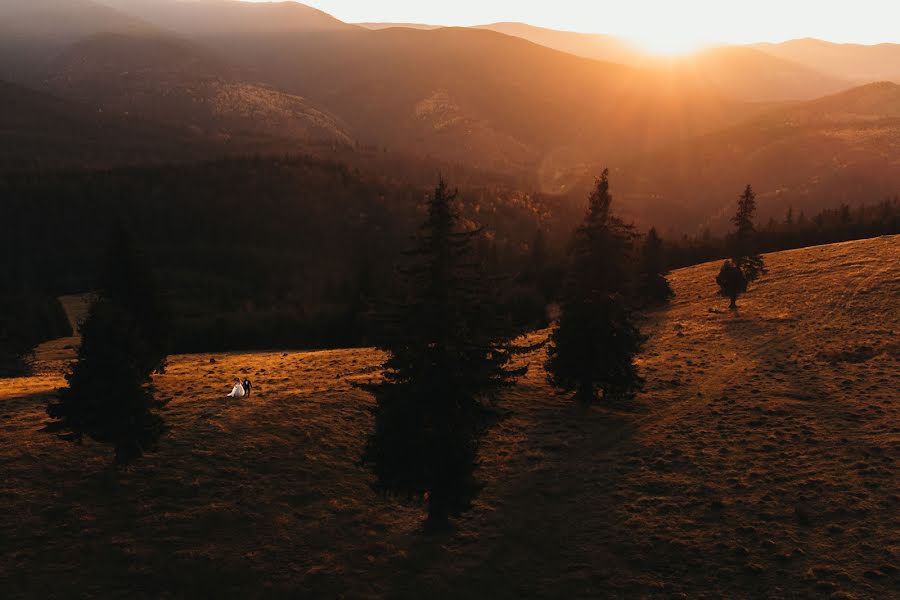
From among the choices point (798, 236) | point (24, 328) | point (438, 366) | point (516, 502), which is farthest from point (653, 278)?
point (24, 328)

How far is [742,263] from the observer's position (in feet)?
197

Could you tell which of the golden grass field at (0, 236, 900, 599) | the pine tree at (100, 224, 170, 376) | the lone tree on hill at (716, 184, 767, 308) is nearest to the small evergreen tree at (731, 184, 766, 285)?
the lone tree on hill at (716, 184, 767, 308)

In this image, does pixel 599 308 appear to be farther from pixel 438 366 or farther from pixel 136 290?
pixel 136 290

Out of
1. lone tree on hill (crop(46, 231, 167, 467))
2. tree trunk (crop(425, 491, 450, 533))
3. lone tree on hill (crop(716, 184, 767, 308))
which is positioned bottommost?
tree trunk (crop(425, 491, 450, 533))

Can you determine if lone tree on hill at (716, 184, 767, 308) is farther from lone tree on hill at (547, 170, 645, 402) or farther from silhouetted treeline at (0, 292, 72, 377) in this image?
silhouetted treeline at (0, 292, 72, 377)

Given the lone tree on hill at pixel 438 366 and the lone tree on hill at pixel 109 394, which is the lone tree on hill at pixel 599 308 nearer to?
the lone tree on hill at pixel 438 366

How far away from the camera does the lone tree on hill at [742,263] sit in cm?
5797

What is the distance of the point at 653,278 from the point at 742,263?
10371 millimetres

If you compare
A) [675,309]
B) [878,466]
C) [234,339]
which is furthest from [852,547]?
[234,339]

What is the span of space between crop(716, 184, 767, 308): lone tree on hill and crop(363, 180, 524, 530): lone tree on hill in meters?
46.8

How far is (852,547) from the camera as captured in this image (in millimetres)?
18484

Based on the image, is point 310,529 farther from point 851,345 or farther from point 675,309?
point 675,309

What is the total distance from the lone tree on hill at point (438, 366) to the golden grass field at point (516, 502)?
11.1 ft

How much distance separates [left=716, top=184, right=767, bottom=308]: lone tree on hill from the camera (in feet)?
190
